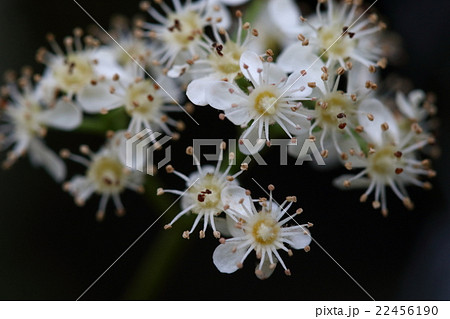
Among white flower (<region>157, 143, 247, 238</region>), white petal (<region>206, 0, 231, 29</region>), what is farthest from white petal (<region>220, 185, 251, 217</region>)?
white petal (<region>206, 0, 231, 29</region>)

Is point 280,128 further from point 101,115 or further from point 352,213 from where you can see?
point 352,213

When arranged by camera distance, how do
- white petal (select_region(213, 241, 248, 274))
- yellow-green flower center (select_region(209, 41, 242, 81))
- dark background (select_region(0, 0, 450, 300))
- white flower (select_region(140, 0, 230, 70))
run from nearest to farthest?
white petal (select_region(213, 241, 248, 274)), yellow-green flower center (select_region(209, 41, 242, 81)), white flower (select_region(140, 0, 230, 70)), dark background (select_region(0, 0, 450, 300))

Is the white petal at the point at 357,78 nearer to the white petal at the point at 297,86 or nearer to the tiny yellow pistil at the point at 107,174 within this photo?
the white petal at the point at 297,86

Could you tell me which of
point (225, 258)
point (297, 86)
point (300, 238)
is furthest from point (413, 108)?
point (225, 258)

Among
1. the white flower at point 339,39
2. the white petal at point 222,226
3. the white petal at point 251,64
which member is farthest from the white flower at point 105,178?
the white flower at point 339,39

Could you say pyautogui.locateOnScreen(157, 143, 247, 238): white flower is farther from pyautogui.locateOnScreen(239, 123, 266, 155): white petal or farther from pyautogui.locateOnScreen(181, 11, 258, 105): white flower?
pyautogui.locateOnScreen(181, 11, 258, 105): white flower
